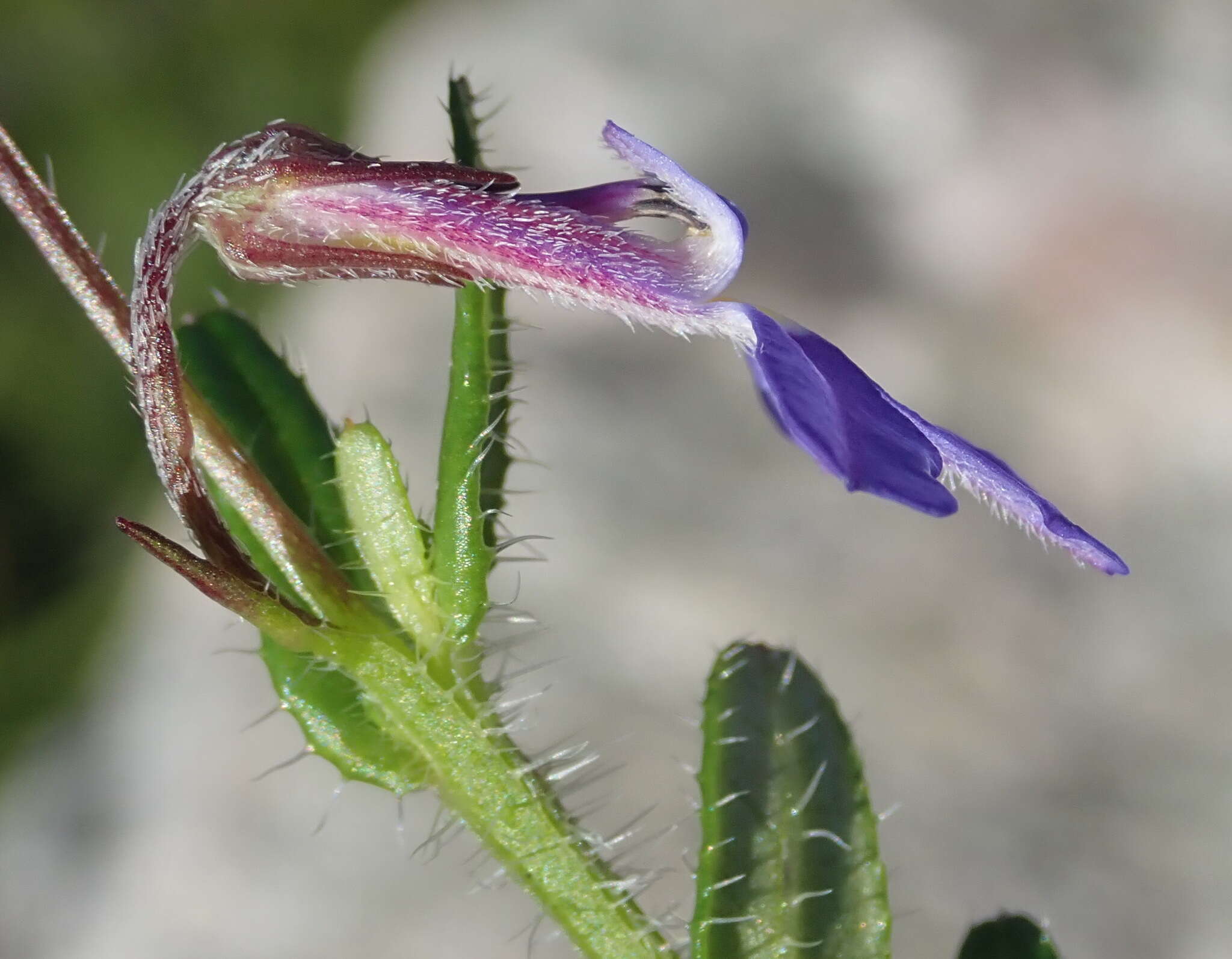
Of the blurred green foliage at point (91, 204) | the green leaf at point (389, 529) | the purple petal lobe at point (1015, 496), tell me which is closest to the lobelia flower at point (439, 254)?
the purple petal lobe at point (1015, 496)

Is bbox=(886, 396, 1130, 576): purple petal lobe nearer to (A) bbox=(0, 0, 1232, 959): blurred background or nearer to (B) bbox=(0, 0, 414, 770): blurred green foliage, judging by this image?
(A) bbox=(0, 0, 1232, 959): blurred background

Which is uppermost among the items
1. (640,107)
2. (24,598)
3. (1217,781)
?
(640,107)

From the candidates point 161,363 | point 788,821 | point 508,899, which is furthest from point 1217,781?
point 161,363

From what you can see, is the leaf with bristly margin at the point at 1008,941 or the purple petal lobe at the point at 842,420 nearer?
the purple petal lobe at the point at 842,420

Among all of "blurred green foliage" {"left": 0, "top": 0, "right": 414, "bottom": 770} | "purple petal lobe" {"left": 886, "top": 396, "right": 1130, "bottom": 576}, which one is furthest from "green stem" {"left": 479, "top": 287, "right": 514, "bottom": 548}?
"blurred green foliage" {"left": 0, "top": 0, "right": 414, "bottom": 770}

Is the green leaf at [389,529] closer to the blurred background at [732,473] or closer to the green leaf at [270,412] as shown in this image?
the green leaf at [270,412]

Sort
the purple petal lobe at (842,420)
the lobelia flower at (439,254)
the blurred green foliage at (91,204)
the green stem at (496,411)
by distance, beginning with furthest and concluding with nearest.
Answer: the blurred green foliage at (91,204) → the green stem at (496,411) → the lobelia flower at (439,254) → the purple petal lobe at (842,420)

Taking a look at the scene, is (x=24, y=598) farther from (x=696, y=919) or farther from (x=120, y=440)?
(x=696, y=919)
